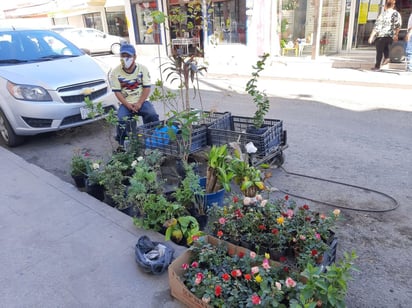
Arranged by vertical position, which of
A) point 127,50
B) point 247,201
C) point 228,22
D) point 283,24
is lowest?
point 247,201

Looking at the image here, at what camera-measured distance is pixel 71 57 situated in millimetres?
5961

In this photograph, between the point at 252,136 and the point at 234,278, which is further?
the point at 252,136

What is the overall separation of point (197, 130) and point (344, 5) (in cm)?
1081

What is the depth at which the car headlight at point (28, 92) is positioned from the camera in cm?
492

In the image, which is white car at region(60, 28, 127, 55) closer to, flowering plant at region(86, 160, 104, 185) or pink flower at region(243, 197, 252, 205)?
flowering plant at region(86, 160, 104, 185)

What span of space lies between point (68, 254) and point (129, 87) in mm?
2504

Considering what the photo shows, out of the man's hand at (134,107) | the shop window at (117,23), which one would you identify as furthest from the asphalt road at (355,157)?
the shop window at (117,23)

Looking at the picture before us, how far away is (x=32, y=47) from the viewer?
19.3 ft

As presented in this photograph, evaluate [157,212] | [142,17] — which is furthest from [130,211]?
[142,17]

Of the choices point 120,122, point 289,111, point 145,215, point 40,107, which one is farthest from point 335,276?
point 289,111

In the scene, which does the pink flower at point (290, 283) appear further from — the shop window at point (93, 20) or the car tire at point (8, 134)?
the shop window at point (93, 20)

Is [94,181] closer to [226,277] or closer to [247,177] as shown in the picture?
[247,177]

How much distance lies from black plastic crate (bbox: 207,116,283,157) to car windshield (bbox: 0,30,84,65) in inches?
141

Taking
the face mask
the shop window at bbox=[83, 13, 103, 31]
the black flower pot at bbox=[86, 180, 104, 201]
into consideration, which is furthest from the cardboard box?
the shop window at bbox=[83, 13, 103, 31]
